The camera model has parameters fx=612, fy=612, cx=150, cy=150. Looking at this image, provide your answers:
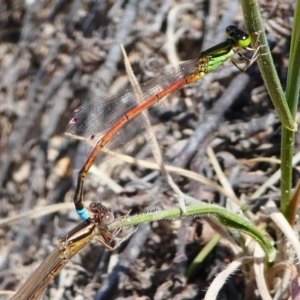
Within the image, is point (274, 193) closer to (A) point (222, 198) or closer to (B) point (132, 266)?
(A) point (222, 198)

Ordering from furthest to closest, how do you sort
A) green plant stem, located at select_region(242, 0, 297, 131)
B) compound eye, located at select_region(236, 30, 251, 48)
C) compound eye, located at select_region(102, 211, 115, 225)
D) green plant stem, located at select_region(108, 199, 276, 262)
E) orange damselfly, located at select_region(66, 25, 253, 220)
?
orange damselfly, located at select_region(66, 25, 253, 220) → compound eye, located at select_region(236, 30, 251, 48) → compound eye, located at select_region(102, 211, 115, 225) → green plant stem, located at select_region(108, 199, 276, 262) → green plant stem, located at select_region(242, 0, 297, 131)

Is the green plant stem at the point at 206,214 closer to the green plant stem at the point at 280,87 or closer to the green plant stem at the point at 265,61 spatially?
the green plant stem at the point at 280,87

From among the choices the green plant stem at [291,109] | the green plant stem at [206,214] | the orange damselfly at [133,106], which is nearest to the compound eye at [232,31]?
the orange damselfly at [133,106]

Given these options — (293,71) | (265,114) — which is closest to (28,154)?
(265,114)

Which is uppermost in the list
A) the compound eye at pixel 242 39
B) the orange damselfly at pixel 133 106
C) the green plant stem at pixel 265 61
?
the green plant stem at pixel 265 61

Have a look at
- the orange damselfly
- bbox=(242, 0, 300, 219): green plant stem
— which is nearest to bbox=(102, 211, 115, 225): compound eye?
the orange damselfly

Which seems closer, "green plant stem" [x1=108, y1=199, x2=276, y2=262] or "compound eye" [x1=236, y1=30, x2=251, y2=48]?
"green plant stem" [x1=108, y1=199, x2=276, y2=262]

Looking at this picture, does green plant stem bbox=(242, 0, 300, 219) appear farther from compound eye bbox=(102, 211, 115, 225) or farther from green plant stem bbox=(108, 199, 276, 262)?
compound eye bbox=(102, 211, 115, 225)
